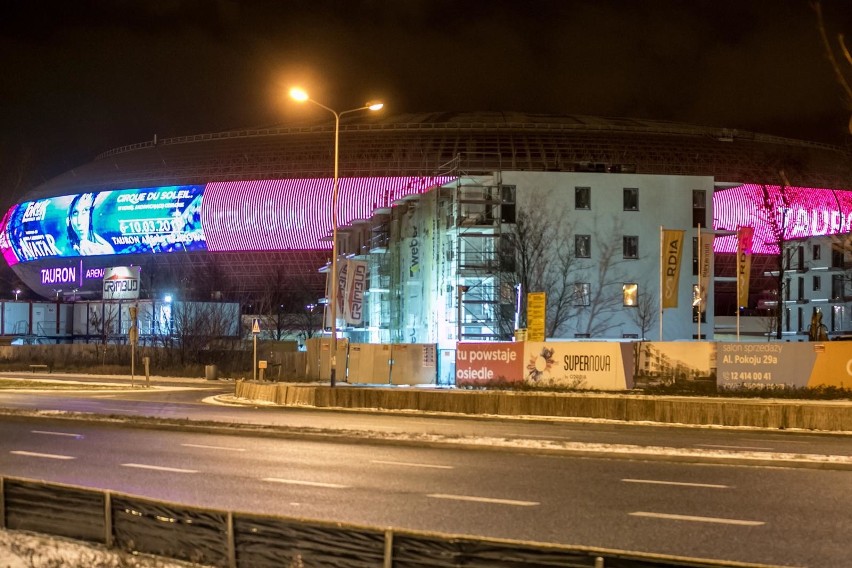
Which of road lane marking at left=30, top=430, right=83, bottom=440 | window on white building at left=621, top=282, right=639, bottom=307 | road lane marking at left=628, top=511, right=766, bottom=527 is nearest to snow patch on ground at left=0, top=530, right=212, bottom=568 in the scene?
road lane marking at left=628, top=511, right=766, bottom=527

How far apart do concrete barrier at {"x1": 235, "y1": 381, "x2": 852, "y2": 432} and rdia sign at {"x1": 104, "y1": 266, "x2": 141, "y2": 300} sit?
5526 centimetres

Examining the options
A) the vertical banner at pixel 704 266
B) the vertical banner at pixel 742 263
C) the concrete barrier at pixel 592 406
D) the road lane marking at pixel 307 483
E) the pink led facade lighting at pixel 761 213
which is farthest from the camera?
the pink led facade lighting at pixel 761 213

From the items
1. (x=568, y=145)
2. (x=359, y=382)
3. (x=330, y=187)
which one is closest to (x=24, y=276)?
(x=330, y=187)

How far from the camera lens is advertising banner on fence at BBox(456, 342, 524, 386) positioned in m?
40.8

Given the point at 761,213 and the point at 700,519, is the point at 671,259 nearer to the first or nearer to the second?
the point at 700,519

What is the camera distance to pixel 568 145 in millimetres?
101688

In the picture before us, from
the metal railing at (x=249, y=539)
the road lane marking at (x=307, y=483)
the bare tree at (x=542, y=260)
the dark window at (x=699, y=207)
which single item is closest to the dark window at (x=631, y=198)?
the dark window at (x=699, y=207)

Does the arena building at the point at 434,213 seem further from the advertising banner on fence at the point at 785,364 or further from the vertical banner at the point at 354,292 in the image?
the advertising banner on fence at the point at 785,364

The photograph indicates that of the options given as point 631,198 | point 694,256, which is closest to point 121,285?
point 631,198

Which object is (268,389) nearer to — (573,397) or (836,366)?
(573,397)

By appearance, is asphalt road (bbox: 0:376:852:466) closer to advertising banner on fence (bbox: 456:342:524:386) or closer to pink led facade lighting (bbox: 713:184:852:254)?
advertising banner on fence (bbox: 456:342:524:386)

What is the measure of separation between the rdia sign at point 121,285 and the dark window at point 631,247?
1668 inches

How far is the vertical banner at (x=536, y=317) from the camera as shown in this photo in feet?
143

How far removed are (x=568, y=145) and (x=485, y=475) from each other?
87.1m
